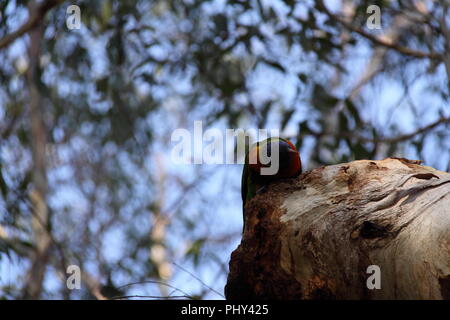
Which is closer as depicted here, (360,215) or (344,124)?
(360,215)

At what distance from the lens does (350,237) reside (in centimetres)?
140

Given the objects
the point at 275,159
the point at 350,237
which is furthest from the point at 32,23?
the point at 350,237

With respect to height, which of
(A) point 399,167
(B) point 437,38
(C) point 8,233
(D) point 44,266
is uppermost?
(B) point 437,38

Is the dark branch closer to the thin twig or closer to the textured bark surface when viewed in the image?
the thin twig

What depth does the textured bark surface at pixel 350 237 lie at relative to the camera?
4.17 feet

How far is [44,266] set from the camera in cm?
471

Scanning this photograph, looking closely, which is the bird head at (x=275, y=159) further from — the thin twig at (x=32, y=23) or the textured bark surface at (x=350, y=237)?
the thin twig at (x=32, y=23)

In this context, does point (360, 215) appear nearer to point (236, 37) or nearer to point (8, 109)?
point (236, 37)

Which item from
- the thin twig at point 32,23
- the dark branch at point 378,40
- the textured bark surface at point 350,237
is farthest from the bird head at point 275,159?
the thin twig at point 32,23

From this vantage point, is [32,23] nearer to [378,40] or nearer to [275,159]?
[275,159]

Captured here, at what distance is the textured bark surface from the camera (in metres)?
1.27

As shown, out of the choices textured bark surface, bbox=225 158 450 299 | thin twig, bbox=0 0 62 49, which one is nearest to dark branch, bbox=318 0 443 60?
thin twig, bbox=0 0 62 49
